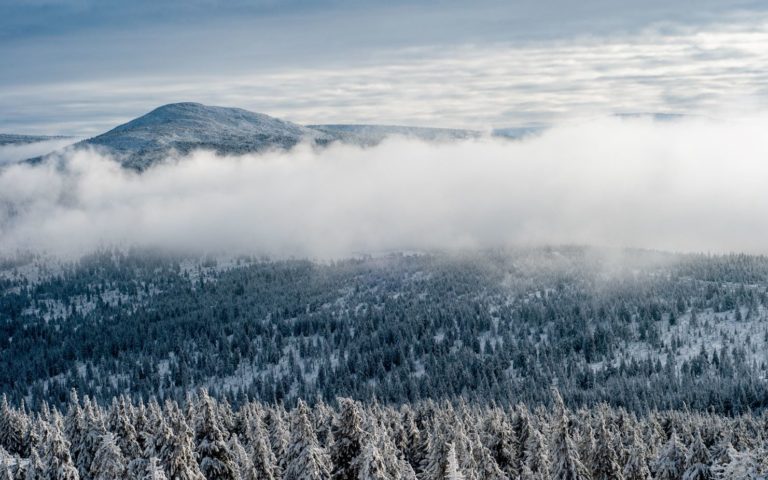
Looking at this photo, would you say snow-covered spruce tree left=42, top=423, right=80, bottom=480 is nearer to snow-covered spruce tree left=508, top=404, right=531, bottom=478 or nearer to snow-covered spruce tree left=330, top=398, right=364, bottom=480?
snow-covered spruce tree left=330, top=398, right=364, bottom=480

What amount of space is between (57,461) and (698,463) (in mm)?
51843

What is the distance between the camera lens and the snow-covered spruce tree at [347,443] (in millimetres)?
44525

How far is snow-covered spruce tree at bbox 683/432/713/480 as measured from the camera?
51344 millimetres

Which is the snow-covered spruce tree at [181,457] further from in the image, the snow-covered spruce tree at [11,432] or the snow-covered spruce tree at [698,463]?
the snow-covered spruce tree at [11,432]

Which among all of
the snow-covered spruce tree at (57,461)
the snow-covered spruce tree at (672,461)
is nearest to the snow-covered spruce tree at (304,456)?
the snow-covered spruce tree at (57,461)

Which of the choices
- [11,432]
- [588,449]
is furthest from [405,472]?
[11,432]

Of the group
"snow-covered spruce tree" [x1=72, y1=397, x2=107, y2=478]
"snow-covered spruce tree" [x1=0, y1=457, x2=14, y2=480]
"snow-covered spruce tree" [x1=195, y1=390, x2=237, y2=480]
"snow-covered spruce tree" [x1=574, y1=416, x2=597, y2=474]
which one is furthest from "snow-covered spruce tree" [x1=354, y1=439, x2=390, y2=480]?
"snow-covered spruce tree" [x1=72, y1=397, x2=107, y2=478]

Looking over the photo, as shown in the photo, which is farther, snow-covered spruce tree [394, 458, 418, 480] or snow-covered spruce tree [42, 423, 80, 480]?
snow-covered spruce tree [42, 423, 80, 480]

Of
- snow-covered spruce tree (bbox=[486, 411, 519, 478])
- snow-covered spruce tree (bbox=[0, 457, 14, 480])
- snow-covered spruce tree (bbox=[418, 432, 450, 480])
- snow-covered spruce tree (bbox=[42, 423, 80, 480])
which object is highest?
snow-covered spruce tree (bbox=[0, 457, 14, 480])

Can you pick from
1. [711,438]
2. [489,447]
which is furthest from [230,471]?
[711,438]

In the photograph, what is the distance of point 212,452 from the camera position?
4831 centimetres

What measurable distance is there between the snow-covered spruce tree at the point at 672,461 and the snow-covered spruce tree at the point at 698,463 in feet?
3.26

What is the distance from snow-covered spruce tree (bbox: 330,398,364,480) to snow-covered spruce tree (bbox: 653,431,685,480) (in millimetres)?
26954

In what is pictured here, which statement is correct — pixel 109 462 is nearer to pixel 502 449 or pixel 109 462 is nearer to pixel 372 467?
pixel 372 467
